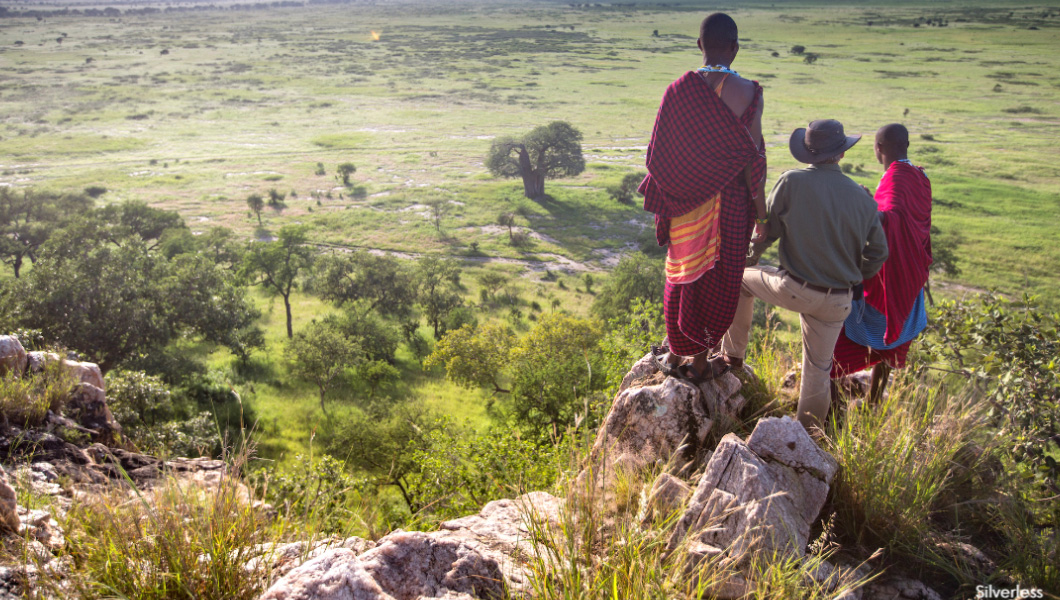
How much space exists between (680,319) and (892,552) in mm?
2310

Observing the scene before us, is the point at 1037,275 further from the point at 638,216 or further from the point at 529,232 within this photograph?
the point at 529,232

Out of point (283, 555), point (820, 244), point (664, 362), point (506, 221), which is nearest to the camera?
point (283, 555)

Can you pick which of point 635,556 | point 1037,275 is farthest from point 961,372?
point 1037,275

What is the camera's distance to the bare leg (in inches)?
219

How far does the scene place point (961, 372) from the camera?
6719 millimetres

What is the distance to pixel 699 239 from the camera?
16.8ft

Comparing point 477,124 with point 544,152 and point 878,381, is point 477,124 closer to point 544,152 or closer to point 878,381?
point 544,152

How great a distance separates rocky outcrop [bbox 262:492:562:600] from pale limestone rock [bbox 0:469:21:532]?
2.14 meters

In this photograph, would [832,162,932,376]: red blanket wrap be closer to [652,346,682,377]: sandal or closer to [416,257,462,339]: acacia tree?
[652,346,682,377]: sandal

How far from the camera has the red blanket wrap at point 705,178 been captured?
487 cm

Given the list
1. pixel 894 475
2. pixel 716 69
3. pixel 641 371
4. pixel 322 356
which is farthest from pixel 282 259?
pixel 894 475

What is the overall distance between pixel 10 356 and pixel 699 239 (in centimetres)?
866

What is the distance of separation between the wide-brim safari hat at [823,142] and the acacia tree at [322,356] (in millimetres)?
24775

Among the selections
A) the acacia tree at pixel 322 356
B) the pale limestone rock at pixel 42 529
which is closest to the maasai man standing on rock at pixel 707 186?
the pale limestone rock at pixel 42 529
